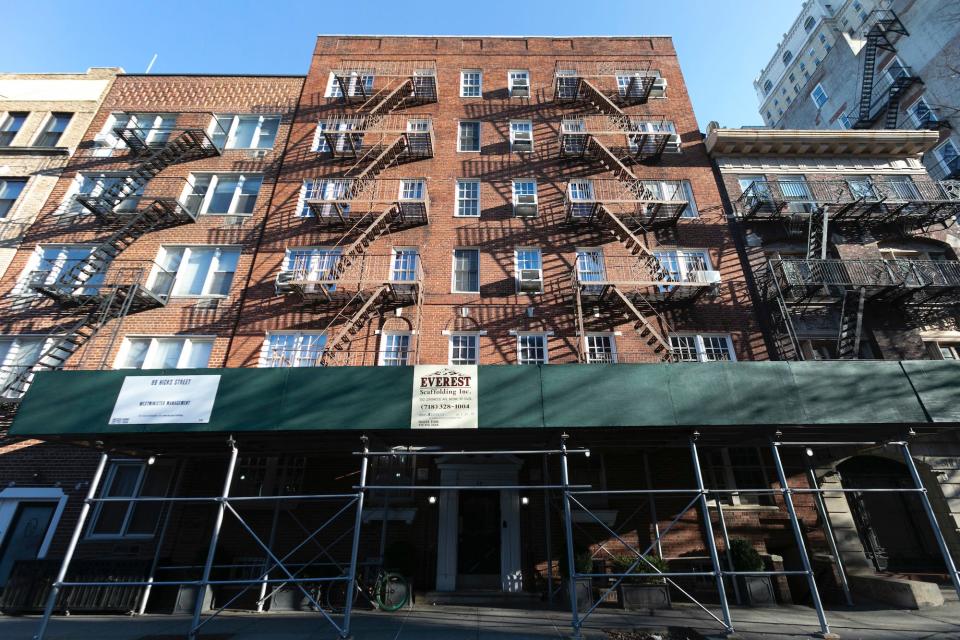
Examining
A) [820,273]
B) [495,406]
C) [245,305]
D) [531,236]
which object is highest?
[531,236]

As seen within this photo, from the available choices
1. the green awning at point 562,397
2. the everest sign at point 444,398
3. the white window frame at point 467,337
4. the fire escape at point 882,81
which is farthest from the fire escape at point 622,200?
the fire escape at point 882,81

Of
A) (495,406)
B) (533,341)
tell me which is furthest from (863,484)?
(495,406)

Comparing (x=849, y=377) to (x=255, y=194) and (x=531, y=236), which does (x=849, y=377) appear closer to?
(x=531, y=236)

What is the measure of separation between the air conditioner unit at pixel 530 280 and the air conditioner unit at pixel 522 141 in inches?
276

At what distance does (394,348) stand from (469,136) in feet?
37.4

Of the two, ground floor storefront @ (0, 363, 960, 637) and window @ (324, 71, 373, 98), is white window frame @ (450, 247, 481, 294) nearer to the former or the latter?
ground floor storefront @ (0, 363, 960, 637)

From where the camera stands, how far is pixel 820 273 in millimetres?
16359

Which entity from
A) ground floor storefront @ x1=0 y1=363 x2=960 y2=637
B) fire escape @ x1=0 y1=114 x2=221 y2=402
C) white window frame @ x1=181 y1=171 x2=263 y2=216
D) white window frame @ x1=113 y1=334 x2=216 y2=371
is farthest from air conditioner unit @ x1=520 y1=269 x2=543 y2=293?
fire escape @ x1=0 y1=114 x2=221 y2=402

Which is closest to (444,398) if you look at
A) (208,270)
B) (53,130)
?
(208,270)

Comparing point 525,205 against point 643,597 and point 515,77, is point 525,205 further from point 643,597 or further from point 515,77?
point 643,597

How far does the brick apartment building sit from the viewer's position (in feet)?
33.2

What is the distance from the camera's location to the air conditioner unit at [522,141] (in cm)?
2014

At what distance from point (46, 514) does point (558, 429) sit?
16.5 metres

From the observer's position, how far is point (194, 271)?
17547 mm
